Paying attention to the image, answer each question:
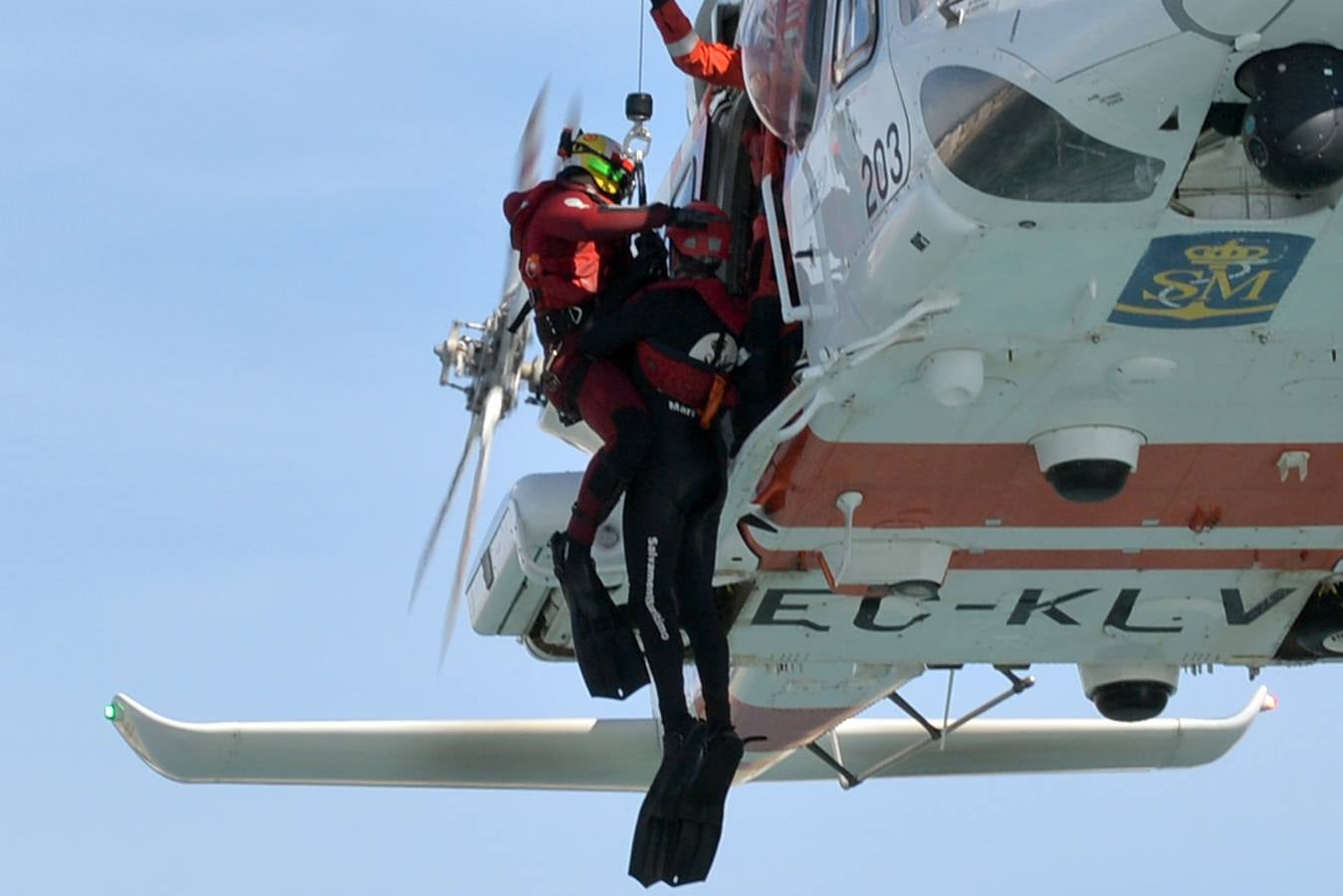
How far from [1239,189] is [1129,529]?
10.8 feet

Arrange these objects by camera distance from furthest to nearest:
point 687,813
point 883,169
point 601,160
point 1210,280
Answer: point 601,160 < point 687,813 < point 883,169 < point 1210,280

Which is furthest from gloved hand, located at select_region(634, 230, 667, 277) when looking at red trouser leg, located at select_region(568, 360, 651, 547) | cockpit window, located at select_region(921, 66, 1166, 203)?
cockpit window, located at select_region(921, 66, 1166, 203)

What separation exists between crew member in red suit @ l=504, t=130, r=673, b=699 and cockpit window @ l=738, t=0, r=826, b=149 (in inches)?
31.4

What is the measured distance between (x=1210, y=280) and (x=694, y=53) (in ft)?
12.7

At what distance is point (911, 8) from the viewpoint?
11.4 m

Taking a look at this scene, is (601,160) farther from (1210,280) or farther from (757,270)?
(1210,280)

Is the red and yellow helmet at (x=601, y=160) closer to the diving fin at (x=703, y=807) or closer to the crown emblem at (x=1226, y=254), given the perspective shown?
the diving fin at (x=703, y=807)

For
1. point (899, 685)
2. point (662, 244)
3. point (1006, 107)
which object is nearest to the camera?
point (1006, 107)

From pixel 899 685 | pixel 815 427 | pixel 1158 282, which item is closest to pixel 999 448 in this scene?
pixel 815 427

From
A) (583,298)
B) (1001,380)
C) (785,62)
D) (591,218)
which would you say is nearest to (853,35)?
(785,62)

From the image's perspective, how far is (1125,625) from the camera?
15.2 meters

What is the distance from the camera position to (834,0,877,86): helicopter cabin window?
11.8 meters

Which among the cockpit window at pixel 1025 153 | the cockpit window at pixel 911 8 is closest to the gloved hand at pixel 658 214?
the cockpit window at pixel 911 8

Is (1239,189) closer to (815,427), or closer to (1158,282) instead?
(1158,282)
